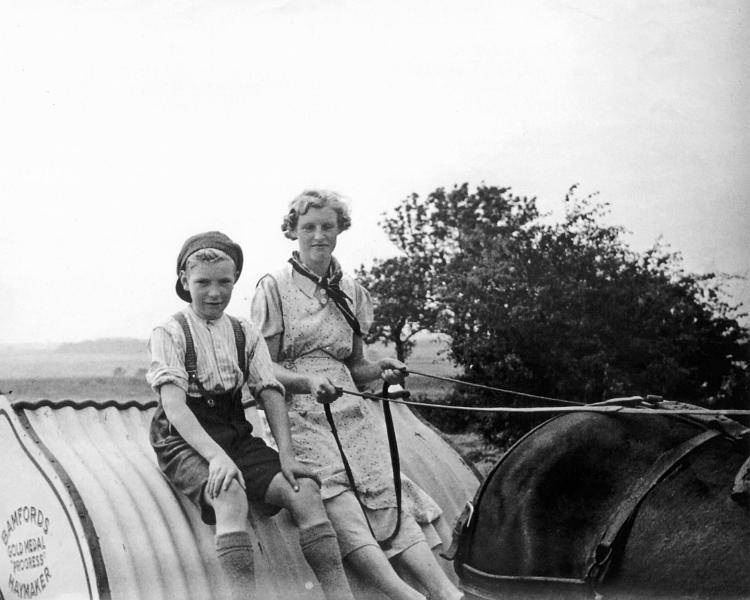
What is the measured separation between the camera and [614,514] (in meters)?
2.55

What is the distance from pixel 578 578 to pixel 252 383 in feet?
3.82

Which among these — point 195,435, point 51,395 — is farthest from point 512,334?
point 51,395

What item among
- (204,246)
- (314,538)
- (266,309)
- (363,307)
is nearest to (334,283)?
(363,307)

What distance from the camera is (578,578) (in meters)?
2.57

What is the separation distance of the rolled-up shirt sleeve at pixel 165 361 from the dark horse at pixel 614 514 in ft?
3.38

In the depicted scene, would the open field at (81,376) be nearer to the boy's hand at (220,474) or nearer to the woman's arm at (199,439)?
the woman's arm at (199,439)

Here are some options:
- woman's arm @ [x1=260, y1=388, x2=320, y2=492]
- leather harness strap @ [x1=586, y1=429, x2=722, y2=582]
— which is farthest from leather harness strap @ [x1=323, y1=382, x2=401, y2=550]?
leather harness strap @ [x1=586, y1=429, x2=722, y2=582]

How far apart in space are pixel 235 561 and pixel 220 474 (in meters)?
0.27

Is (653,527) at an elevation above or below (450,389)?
below

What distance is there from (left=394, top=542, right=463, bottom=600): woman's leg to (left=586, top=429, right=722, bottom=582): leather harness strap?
0.64m

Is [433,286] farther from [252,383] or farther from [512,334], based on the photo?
[252,383]

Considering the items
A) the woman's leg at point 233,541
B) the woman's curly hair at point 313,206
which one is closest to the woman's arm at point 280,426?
the woman's leg at point 233,541

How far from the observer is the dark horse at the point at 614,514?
2354mm

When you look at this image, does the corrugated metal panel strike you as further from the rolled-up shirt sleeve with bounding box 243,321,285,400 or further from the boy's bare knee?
the rolled-up shirt sleeve with bounding box 243,321,285,400
